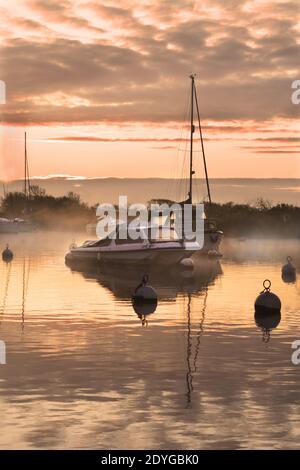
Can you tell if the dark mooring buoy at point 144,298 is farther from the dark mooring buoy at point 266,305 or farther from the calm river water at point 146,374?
the dark mooring buoy at point 266,305

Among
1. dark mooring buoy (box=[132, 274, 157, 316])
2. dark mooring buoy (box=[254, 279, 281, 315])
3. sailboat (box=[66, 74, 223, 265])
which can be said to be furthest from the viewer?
sailboat (box=[66, 74, 223, 265])

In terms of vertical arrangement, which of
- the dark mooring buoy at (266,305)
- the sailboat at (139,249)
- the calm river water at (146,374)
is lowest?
the calm river water at (146,374)

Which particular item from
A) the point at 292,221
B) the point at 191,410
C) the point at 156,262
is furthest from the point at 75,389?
the point at 292,221

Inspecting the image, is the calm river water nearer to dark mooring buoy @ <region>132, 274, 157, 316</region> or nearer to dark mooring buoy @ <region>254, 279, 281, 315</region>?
dark mooring buoy @ <region>132, 274, 157, 316</region>

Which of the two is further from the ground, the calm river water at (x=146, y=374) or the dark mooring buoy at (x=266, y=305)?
the dark mooring buoy at (x=266, y=305)

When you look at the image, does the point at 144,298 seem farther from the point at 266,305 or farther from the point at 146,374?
the point at 146,374

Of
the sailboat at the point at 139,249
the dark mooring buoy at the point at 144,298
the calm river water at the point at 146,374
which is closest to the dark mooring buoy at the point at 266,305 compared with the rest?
the calm river water at the point at 146,374

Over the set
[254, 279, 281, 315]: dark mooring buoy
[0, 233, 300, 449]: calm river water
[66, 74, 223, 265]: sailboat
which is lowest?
[0, 233, 300, 449]: calm river water

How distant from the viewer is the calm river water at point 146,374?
16.4 m

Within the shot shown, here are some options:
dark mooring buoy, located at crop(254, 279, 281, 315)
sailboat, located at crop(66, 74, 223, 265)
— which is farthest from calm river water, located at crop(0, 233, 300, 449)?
sailboat, located at crop(66, 74, 223, 265)

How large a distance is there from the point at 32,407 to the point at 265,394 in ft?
17.6

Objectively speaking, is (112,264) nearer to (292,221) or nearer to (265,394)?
(265,394)

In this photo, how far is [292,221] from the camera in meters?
149

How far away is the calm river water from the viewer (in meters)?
16.4
